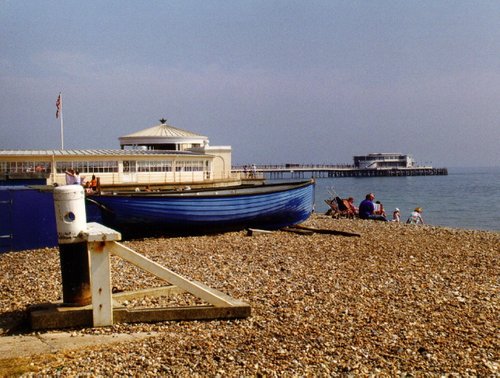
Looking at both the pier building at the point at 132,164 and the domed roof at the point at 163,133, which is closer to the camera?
the pier building at the point at 132,164

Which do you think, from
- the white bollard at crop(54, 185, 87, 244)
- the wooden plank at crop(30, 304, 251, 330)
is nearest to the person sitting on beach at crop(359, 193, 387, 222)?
the wooden plank at crop(30, 304, 251, 330)

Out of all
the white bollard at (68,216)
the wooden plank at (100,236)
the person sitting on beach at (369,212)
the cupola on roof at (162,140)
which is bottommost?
the person sitting on beach at (369,212)

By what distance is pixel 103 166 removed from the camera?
115 ft

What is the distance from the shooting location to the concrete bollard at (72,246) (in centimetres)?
720

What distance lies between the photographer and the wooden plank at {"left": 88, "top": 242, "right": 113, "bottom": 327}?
709 centimetres

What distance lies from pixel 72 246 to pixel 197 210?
1045cm

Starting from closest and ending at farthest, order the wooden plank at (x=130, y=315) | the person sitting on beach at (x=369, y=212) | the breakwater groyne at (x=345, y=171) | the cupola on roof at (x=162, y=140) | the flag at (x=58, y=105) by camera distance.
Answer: the wooden plank at (x=130, y=315)
the person sitting on beach at (x=369, y=212)
the flag at (x=58, y=105)
the cupola on roof at (x=162, y=140)
the breakwater groyne at (x=345, y=171)

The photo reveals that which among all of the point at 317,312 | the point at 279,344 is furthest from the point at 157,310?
the point at 317,312

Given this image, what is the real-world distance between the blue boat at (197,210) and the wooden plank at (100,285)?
9507 mm

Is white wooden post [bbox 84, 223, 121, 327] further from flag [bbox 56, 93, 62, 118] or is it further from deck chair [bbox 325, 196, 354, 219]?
flag [bbox 56, 93, 62, 118]

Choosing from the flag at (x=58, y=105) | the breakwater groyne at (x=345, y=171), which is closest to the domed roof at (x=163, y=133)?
the flag at (x=58, y=105)

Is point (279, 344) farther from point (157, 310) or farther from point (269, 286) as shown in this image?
point (269, 286)

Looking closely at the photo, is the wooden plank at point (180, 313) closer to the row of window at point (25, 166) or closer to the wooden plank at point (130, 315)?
the wooden plank at point (130, 315)

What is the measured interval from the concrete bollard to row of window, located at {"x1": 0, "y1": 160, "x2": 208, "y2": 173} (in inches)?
1060
